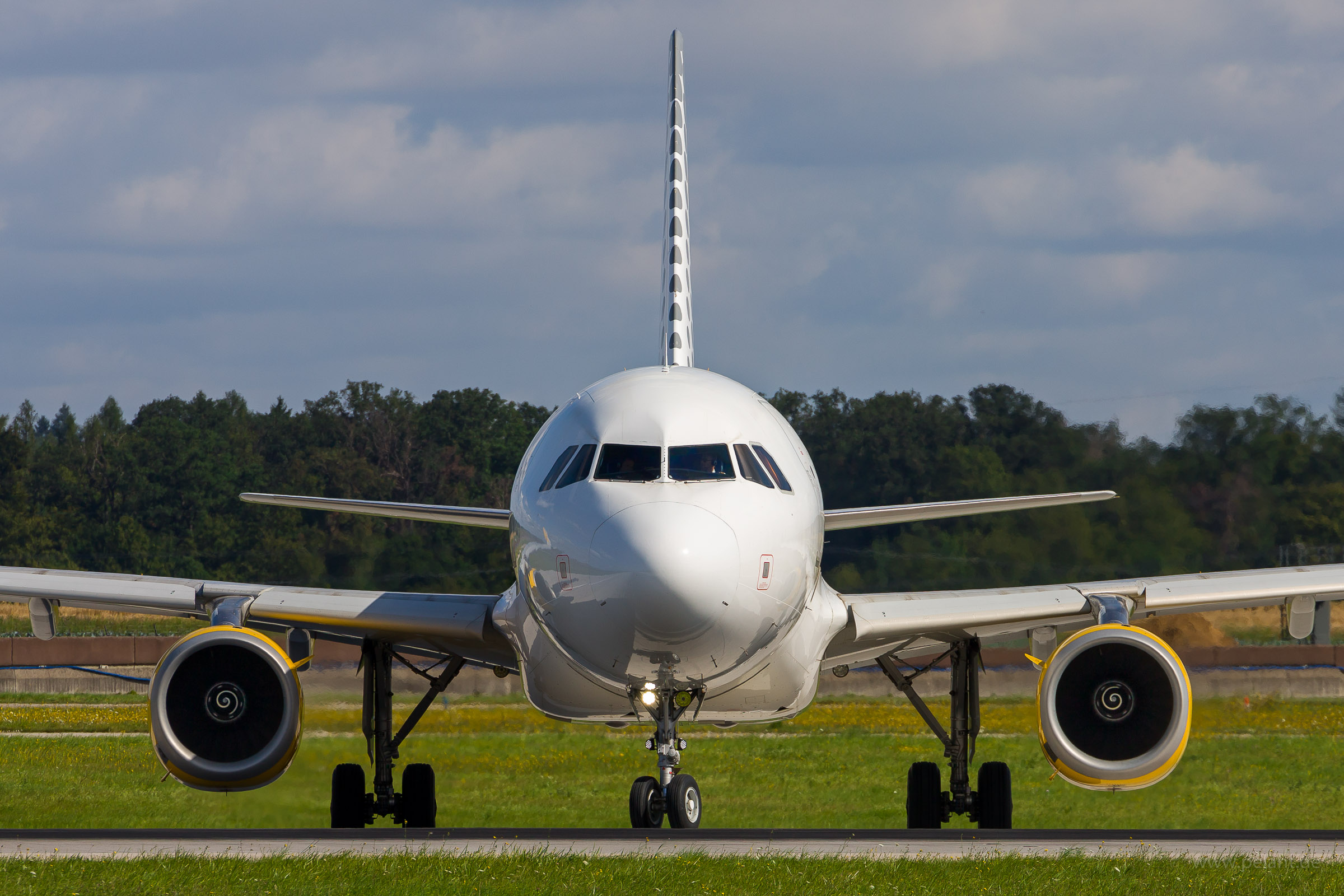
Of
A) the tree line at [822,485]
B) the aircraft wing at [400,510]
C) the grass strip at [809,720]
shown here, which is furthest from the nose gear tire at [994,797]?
the tree line at [822,485]

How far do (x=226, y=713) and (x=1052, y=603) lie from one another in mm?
7947

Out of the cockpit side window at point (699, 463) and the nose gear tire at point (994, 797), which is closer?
the cockpit side window at point (699, 463)

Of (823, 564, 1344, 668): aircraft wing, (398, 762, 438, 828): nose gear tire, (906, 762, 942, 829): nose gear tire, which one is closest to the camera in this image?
(823, 564, 1344, 668): aircraft wing

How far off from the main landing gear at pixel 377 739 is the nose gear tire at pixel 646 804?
4.07 metres

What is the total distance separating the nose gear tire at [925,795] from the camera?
61.1ft

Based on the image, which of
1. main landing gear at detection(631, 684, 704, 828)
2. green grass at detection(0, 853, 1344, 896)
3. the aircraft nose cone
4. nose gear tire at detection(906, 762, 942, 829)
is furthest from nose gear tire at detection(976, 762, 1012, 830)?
the aircraft nose cone

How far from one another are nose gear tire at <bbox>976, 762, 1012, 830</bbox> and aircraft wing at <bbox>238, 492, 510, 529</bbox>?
584cm

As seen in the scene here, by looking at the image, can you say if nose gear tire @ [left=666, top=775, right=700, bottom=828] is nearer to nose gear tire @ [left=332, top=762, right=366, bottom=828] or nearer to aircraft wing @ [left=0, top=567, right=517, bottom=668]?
aircraft wing @ [left=0, top=567, right=517, bottom=668]

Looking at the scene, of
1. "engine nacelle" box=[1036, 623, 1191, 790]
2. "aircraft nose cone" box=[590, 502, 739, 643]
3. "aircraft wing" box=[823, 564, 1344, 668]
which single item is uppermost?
"aircraft nose cone" box=[590, 502, 739, 643]

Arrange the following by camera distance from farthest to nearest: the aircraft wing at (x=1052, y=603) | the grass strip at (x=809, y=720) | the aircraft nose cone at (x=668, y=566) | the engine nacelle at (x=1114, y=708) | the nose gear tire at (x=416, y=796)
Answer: the grass strip at (x=809, y=720) < the nose gear tire at (x=416, y=796) < the aircraft wing at (x=1052, y=603) < the engine nacelle at (x=1114, y=708) < the aircraft nose cone at (x=668, y=566)

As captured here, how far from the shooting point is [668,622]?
1229 centimetres

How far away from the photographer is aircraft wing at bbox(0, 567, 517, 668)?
53.6 ft

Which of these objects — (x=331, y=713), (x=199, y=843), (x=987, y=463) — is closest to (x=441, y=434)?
(x=987, y=463)

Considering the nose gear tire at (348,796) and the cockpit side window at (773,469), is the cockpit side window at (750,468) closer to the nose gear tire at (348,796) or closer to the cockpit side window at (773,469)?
the cockpit side window at (773,469)
